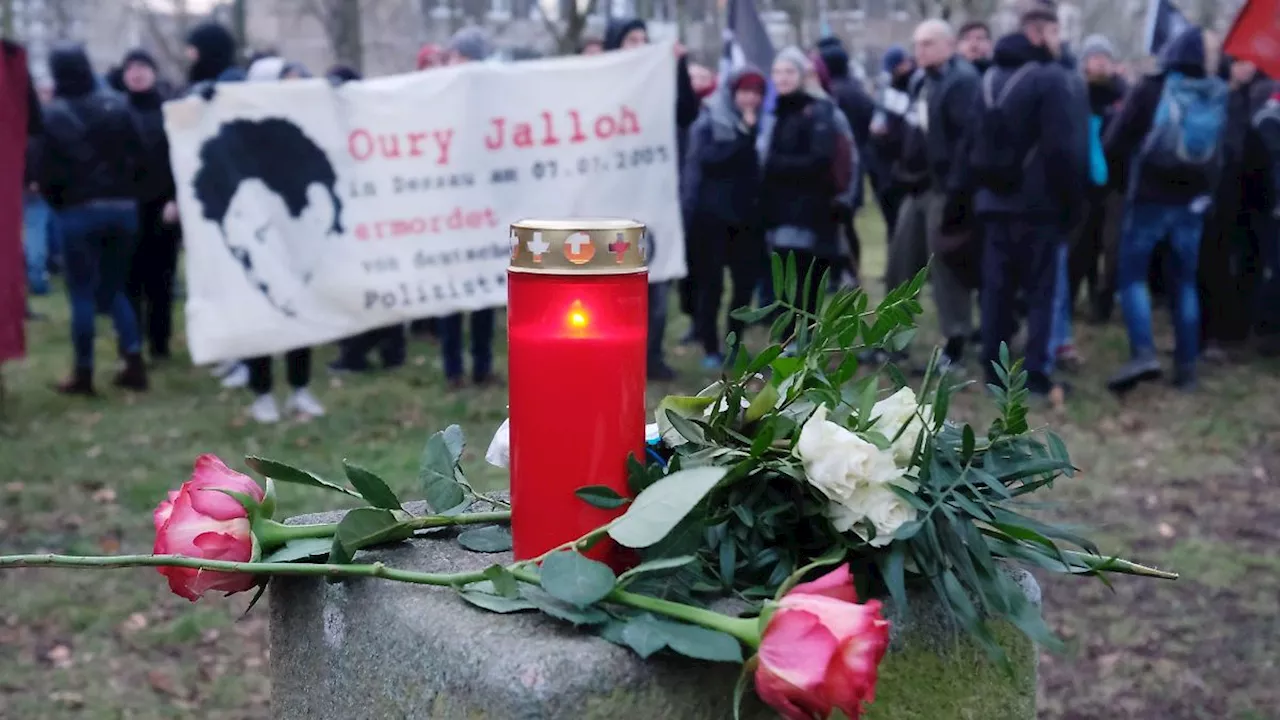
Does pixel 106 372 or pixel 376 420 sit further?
pixel 106 372

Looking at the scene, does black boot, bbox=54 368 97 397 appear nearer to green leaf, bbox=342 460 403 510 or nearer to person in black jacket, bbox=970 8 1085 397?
person in black jacket, bbox=970 8 1085 397

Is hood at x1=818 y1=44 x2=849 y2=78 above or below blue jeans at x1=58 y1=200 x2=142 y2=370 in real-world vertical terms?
above

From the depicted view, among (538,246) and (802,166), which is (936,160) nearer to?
(802,166)

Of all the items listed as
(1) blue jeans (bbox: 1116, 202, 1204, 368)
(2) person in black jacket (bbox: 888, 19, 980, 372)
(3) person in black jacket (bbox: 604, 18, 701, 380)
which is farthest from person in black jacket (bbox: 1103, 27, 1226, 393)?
(3) person in black jacket (bbox: 604, 18, 701, 380)

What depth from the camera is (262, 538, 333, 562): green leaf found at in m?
1.63

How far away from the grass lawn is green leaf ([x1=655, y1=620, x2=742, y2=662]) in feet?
1.54

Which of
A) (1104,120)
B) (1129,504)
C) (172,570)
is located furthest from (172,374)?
(172,570)

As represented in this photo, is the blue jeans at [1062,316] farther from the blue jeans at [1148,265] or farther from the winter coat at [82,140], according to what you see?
the winter coat at [82,140]

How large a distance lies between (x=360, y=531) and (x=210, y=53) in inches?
243

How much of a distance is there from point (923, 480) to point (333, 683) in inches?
31.3

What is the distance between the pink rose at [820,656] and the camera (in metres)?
1.27

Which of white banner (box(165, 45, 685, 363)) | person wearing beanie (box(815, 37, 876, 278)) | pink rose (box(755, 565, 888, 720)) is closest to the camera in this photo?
pink rose (box(755, 565, 888, 720))

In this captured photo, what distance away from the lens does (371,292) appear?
6.75m

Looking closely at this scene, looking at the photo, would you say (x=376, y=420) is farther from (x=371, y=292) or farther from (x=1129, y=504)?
(x=1129, y=504)
